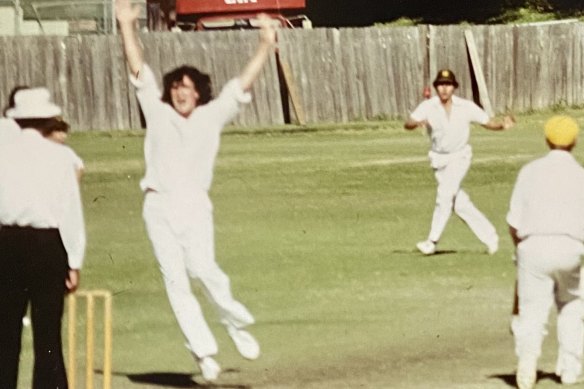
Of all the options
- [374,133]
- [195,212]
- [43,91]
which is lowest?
[374,133]

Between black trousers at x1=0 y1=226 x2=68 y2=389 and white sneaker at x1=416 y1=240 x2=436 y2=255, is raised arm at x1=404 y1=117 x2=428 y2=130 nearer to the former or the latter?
white sneaker at x1=416 y1=240 x2=436 y2=255

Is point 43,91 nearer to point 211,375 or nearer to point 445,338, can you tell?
point 211,375

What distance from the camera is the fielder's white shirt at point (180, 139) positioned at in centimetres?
1110

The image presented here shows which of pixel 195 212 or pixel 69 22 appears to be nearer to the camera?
pixel 195 212

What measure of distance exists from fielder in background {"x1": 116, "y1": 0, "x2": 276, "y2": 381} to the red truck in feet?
85.9

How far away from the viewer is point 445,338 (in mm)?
13008

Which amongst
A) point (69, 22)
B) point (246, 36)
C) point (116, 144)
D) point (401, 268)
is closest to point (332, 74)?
point (246, 36)

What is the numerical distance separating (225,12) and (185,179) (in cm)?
2678

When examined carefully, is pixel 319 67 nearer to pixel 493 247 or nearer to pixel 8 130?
pixel 493 247

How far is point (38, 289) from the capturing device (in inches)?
375

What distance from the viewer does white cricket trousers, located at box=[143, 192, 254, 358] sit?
1105 cm

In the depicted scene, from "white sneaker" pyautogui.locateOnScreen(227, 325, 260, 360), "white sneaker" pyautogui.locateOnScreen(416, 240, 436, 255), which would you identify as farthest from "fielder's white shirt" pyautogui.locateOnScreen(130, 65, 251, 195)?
"white sneaker" pyautogui.locateOnScreen(416, 240, 436, 255)

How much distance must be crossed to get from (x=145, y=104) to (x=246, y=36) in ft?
83.3

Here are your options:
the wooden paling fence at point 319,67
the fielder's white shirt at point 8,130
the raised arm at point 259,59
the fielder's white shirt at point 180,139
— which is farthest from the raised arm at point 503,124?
the wooden paling fence at point 319,67
